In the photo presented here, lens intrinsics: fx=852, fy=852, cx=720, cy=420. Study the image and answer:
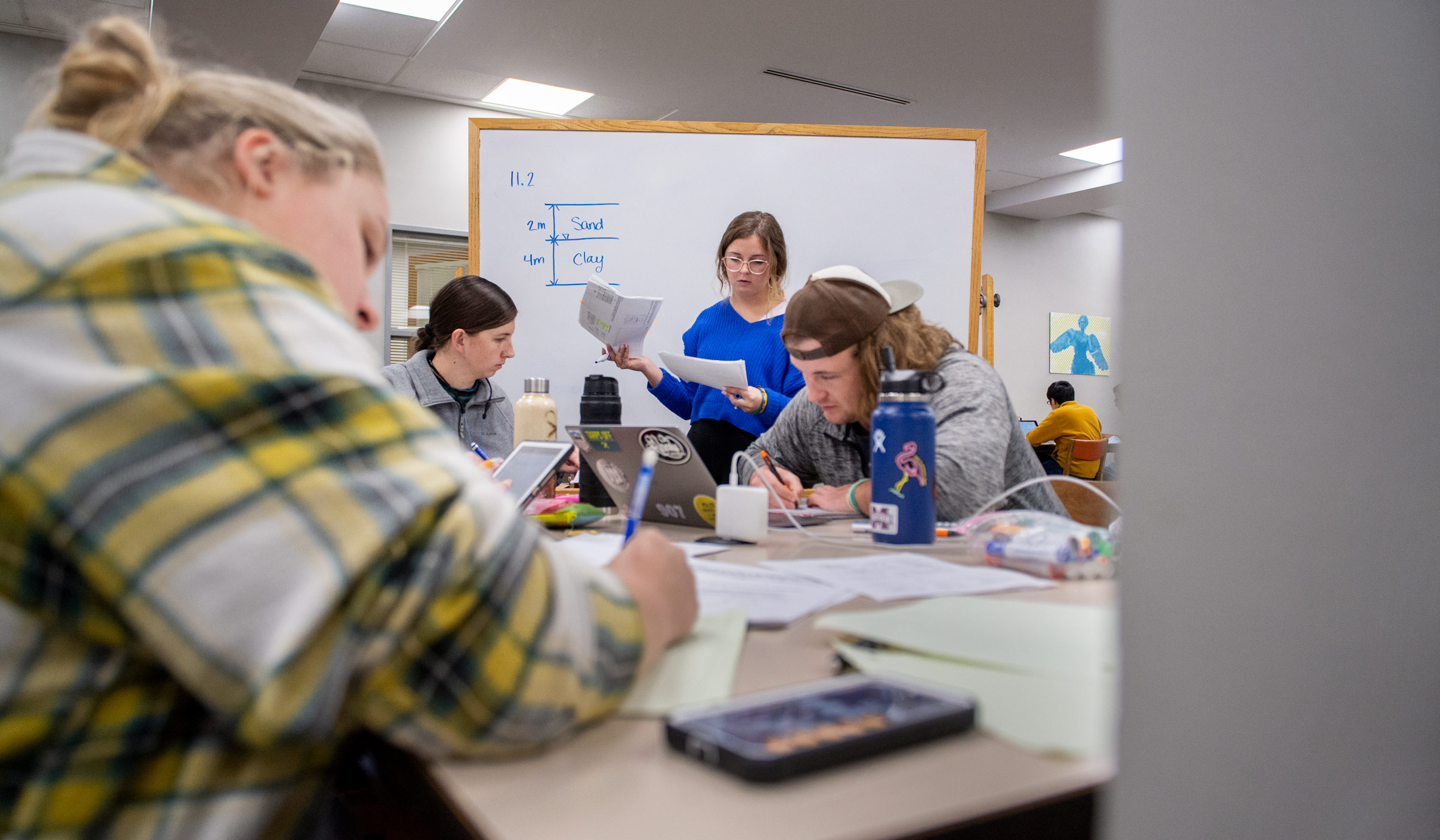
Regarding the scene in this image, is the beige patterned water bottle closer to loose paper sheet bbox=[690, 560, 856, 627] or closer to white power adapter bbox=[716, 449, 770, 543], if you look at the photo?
white power adapter bbox=[716, 449, 770, 543]

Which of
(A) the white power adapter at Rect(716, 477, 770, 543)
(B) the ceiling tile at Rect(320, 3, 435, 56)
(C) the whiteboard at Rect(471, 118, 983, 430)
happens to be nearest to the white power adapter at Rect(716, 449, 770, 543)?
(A) the white power adapter at Rect(716, 477, 770, 543)

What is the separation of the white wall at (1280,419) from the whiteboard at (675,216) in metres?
2.31

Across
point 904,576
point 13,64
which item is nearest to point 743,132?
point 904,576

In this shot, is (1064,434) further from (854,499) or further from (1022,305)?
(1022,305)

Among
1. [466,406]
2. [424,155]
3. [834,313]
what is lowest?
[466,406]

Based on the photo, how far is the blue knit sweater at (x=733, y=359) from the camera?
2342 millimetres

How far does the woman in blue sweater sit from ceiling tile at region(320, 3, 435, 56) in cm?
245

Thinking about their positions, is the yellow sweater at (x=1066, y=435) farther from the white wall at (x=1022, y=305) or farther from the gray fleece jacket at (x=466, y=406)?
the gray fleece jacket at (x=466, y=406)

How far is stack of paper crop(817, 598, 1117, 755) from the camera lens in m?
0.35

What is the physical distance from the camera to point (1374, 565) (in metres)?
0.37

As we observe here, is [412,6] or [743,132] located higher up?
[412,6]

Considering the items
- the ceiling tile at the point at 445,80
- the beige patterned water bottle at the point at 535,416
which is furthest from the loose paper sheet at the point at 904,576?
the ceiling tile at the point at 445,80

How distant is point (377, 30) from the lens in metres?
4.07

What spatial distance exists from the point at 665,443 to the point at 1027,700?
795 mm
